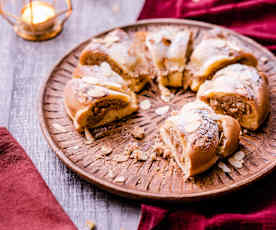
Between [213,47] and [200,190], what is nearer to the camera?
[200,190]

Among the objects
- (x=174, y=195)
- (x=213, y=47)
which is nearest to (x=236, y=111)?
(x=213, y=47)

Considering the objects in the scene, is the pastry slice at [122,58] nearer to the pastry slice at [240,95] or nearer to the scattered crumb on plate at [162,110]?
the scattered crumb on plate at [162,110]

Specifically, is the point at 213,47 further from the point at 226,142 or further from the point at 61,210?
the point at 61,210

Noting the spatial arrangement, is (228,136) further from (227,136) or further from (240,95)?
(240,95)

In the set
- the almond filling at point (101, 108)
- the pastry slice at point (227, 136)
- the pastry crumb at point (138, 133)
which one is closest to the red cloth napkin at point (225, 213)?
the pastry slice at point (227, 136)

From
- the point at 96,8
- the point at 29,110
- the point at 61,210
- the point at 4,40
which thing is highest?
the point at 96,8

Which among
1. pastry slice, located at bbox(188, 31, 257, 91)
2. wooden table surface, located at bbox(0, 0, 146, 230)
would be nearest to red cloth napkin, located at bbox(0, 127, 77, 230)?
wooden table surface, located at bbox(0, 0, 146, 230)

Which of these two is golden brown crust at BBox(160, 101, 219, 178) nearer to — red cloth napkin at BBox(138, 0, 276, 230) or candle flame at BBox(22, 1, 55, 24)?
red cloth napkin at BBox(138, 0, 276, 230)
